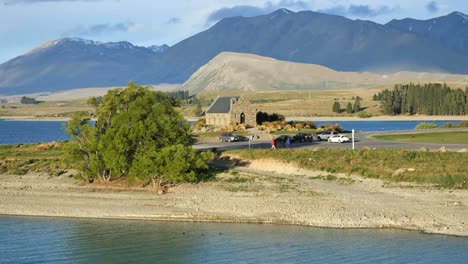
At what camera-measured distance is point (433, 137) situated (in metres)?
70.7

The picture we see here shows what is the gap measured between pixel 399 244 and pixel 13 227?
19941mm

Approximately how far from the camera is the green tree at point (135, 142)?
44.0 m

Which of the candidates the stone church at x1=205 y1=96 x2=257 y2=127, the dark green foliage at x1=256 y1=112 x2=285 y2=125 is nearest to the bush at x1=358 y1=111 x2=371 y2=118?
the dark green foliage at x1=256 y1=112 x2=285 y2=125

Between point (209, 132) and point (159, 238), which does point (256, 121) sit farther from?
point (159, 238)

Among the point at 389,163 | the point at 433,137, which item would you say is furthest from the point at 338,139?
the point at 389,163

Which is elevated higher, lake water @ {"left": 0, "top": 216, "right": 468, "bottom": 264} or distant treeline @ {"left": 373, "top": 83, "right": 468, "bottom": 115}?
distant treeline @ {"left": 373, "top": 83, "right": 468, "bottom": 115}

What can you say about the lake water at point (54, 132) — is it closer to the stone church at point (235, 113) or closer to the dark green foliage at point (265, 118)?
the dark green foliage at point (265, 118)

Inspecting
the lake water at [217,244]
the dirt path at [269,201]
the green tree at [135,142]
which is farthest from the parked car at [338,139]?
the lake water at [217,244]

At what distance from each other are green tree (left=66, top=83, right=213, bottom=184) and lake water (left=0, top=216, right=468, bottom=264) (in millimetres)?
7268

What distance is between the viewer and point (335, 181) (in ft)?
146

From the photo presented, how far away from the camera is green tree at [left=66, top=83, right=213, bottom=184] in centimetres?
4400

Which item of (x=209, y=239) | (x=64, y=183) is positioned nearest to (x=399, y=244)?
(x=209, y=239)

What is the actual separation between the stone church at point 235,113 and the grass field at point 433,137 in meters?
23.7

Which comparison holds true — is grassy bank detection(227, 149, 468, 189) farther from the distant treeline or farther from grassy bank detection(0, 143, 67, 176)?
the distant treeline
